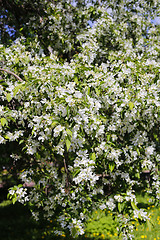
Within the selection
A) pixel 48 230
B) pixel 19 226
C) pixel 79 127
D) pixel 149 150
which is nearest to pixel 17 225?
pixel 19 226

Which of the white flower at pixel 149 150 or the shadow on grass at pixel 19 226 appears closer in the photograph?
the white flower at pixel 149 150

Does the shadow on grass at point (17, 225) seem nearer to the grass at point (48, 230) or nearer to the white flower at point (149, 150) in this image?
the grass at point (48, 230)

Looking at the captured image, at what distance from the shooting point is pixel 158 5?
5.11m

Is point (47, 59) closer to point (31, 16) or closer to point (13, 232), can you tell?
point (31, 16)

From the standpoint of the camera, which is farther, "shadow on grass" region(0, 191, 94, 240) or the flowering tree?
"shadow on grass" region(0, 191, 94, 240)

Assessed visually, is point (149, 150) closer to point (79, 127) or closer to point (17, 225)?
point (79, 127)

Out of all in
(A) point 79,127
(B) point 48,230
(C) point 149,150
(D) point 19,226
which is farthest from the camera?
(D) point 19,226

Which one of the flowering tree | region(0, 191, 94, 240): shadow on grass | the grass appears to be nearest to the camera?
the flowering tree

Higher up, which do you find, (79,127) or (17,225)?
(79,127)

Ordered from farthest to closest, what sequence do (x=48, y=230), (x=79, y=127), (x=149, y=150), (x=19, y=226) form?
1. (x=19, y=226)
2. (x=48, y=230)
3. (x=149, y=150)
4. (x=79, y=127)

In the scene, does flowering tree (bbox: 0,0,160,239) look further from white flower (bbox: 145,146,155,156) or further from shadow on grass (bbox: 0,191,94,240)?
shadow on grass (bbox: 0,191,94,240)

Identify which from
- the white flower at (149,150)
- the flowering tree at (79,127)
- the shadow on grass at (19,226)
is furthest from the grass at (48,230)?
the white flower at (149,150)

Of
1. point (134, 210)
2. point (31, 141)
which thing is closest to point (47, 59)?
point (31, 141)

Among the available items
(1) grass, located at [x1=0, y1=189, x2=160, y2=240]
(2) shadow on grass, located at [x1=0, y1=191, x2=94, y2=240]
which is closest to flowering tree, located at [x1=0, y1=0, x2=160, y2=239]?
(1) grass, located at [x1=0, y1=189, x2=160, y2=240]
